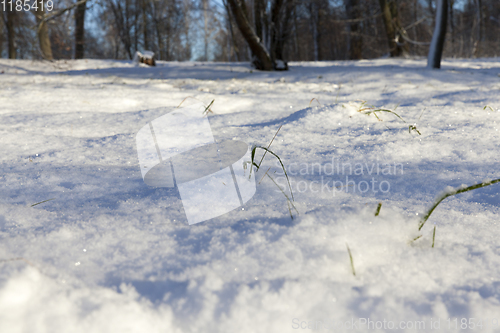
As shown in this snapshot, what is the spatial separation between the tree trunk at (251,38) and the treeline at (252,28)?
0.06ft

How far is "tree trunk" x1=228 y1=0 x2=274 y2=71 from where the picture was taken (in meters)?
5.34

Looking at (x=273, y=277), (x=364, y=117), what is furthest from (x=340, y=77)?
(x=273, y=277)

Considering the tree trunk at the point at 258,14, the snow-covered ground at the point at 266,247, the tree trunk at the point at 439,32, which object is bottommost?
the snow-covered ground at the point at 266,247

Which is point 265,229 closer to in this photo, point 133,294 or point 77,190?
point 133,294

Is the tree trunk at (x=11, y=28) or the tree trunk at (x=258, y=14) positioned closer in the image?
the tree trunk at (x=258, y=14)

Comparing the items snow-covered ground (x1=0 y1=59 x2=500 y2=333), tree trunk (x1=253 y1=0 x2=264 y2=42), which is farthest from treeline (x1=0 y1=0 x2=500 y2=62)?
snow-covered ground (x1=0 y1=59 x2=500 y2=333)

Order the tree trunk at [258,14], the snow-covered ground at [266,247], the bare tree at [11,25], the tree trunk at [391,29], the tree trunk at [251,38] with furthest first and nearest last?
the bare tree at [11,25] → the tree trunk at [391,29] → the tree trunk at [258,14] → the tree trunk at [251,38] → the snow-covered ground at [266,247]

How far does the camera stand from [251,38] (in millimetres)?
5727

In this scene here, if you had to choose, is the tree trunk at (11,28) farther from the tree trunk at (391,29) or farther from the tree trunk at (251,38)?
the tree trunk at (391,29)

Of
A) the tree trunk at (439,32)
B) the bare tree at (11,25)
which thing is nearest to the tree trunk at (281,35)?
the tree trunk at (439,32)

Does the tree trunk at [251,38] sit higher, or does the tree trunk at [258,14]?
the tree trunk at [258,14]

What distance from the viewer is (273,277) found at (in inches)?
22.4

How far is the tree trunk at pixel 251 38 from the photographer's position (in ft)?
→ 17.5

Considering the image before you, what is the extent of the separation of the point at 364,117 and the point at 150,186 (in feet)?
4.29
